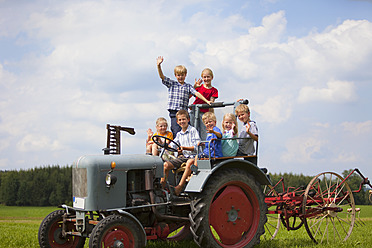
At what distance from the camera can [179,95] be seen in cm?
832

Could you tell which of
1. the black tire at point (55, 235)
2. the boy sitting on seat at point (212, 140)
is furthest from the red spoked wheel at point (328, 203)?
the black tire at point (55, 235)

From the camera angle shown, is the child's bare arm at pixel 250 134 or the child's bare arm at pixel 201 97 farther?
the child's bare arm at pixel 201 97

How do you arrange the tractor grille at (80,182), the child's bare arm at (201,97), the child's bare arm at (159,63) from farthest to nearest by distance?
the child's bare arm at (159,63)
the child's bare arm at (201,97)
the tractor grille at (80,182)

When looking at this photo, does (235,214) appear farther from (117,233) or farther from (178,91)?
(178,91)

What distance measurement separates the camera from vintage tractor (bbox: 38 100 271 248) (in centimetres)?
612

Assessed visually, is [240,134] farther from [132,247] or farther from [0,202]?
[0,202]

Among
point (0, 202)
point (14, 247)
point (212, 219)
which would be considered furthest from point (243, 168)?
point (0, 202)

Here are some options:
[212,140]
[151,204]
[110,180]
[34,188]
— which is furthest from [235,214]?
→ [34,188]

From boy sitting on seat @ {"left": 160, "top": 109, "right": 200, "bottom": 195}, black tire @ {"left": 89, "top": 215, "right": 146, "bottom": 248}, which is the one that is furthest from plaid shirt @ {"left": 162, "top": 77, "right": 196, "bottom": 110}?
black tire @ {"left": 89, "top": 215, "right": 146, "bottom": 248}

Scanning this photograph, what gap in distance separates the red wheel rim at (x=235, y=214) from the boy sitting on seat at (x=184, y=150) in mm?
607

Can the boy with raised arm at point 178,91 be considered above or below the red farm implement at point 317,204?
above

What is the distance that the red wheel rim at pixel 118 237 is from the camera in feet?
18.9

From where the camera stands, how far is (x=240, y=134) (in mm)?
7254

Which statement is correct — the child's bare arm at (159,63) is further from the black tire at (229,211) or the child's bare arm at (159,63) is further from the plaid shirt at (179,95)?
the black tire at (229,211)
